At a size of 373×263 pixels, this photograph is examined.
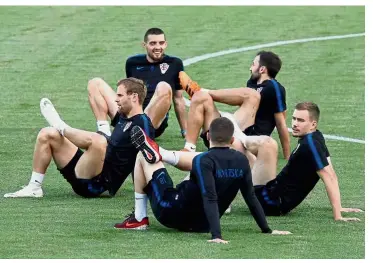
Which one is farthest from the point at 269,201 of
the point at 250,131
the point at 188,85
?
the point at 188,85

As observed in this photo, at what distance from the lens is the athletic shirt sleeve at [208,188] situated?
1164 centimetres

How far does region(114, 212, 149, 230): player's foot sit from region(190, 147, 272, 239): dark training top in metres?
0.73

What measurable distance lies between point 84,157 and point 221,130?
7.82 ft

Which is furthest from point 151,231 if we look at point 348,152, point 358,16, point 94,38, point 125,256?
point 358,16

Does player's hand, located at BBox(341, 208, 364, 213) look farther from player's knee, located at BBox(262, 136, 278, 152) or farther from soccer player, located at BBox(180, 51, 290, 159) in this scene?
soccer player, located at BBox(180, 51, 290, 159)

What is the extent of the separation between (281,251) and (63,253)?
1797 mm

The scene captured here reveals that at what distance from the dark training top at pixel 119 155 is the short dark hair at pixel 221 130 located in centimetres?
167

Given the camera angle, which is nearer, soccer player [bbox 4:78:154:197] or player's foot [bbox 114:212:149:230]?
player's foot [bbox 114:212:149:230]

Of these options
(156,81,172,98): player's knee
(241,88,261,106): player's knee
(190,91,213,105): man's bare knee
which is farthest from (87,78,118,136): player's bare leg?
(241,88,261,106): player's knee

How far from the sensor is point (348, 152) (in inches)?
639

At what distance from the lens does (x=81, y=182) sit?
45.2 feet

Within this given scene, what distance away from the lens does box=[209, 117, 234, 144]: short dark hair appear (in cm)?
1179

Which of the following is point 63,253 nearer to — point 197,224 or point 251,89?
point 197,224

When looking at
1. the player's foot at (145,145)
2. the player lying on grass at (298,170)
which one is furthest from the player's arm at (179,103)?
the player's foot at (145,145)
